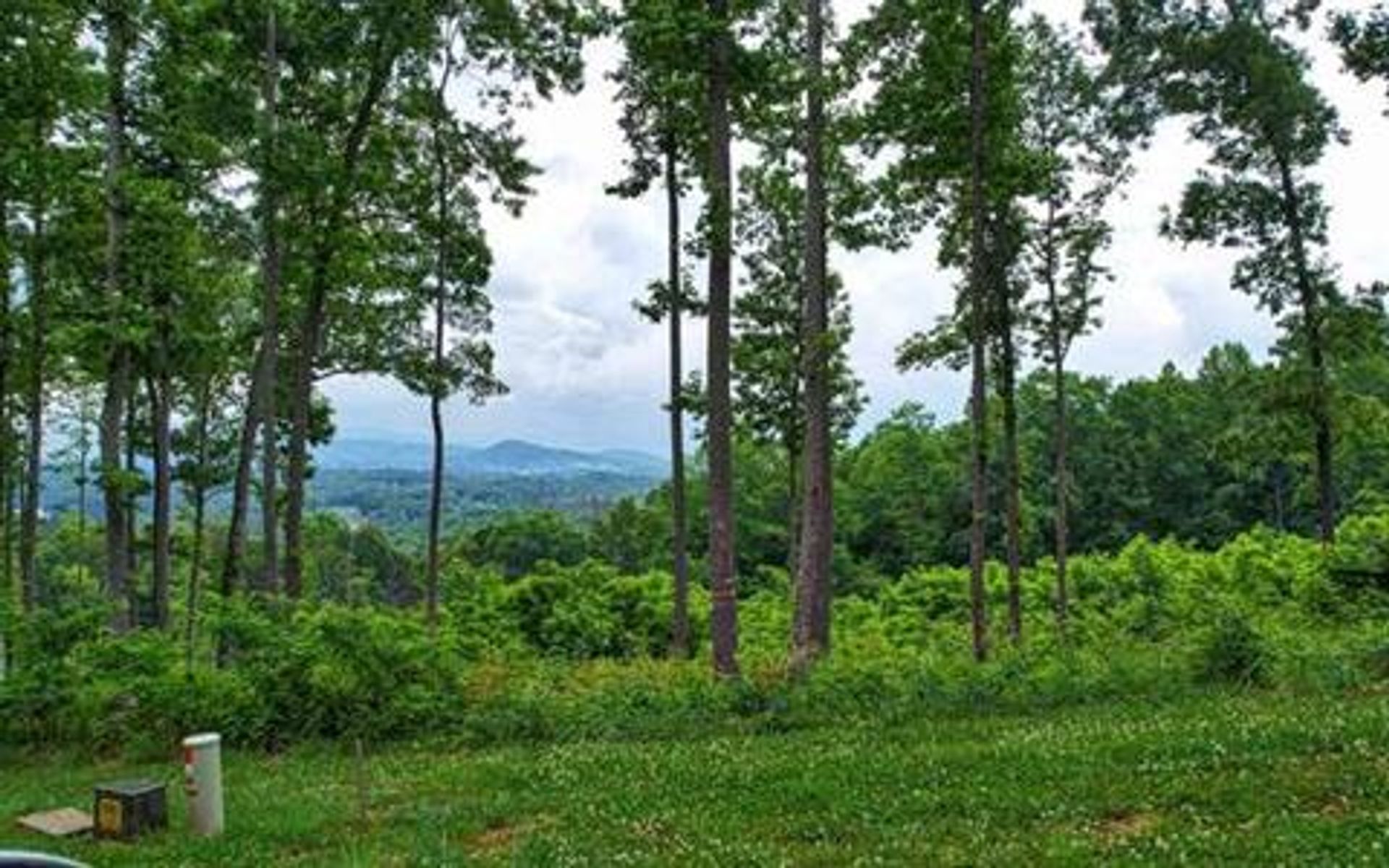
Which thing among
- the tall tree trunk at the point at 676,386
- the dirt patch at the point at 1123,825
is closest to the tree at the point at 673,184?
the tall tree trunk at the point at 676,386

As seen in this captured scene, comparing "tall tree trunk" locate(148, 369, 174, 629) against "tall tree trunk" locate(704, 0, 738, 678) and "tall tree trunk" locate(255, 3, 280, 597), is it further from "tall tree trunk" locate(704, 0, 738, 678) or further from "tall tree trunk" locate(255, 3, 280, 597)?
"tall tree trunk" locate(704, 0, 738, 678)

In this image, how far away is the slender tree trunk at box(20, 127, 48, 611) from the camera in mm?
24595

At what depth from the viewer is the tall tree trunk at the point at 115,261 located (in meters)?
22.9

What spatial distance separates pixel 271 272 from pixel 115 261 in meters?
2.92

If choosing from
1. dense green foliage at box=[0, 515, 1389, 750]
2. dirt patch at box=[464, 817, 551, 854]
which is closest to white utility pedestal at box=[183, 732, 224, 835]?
dirt patch at box=[464, 817, 551, 854]

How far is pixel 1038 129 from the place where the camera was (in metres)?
30.1

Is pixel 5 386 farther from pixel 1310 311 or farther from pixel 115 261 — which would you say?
pixel 1310 311

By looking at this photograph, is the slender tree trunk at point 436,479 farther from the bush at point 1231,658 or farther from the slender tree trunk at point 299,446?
the bush at point 1231,658

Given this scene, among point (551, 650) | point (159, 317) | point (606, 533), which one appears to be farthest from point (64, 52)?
point (606, 533)

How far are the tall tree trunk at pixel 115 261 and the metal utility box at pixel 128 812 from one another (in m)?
10.7

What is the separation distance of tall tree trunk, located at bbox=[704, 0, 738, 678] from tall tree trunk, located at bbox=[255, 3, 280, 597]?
9.26m

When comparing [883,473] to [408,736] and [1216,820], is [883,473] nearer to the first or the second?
[408,736]

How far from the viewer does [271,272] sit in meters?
24.8

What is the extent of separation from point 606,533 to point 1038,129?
56.6m
